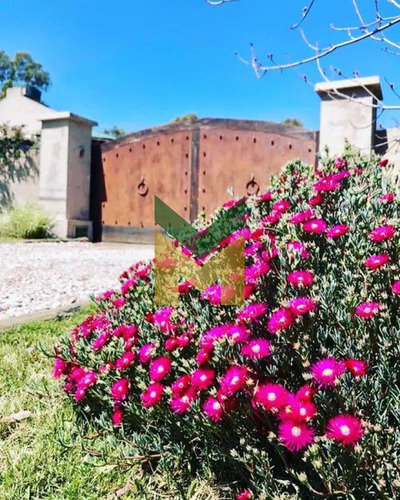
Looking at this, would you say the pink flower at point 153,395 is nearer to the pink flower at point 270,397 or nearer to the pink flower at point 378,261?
the pink flower at point 270,397

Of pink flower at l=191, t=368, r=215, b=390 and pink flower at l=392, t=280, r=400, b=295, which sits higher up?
pink flower at l=392, t=280, r=400, b=295

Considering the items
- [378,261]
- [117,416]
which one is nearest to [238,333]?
[378,261]

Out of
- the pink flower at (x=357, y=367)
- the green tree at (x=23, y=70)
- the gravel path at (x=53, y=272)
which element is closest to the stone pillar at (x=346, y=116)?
the gravel path at (x=53, y=272)

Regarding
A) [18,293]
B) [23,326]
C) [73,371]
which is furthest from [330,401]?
[18,293]

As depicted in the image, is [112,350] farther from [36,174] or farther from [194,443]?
[36,174]

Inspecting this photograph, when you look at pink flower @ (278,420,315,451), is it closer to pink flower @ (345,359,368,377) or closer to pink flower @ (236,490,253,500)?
pink flower @ (345,359,368,377)

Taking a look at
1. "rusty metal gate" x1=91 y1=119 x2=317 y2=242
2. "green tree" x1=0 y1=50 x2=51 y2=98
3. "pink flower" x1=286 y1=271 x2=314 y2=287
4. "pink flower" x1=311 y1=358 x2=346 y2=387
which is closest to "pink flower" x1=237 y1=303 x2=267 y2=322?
"pink flower" x1=286 y1=271 x2=314 y2=287

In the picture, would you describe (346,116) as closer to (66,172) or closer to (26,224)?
(66,172)

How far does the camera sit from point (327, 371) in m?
1.11

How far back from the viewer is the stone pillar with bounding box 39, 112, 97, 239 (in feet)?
32.3

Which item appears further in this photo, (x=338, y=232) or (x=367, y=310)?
(x=338, y=232)

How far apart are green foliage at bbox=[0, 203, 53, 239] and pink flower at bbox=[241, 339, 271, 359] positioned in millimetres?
8935

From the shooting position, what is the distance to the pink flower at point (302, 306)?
1188mm

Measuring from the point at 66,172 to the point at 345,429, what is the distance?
9501mm
